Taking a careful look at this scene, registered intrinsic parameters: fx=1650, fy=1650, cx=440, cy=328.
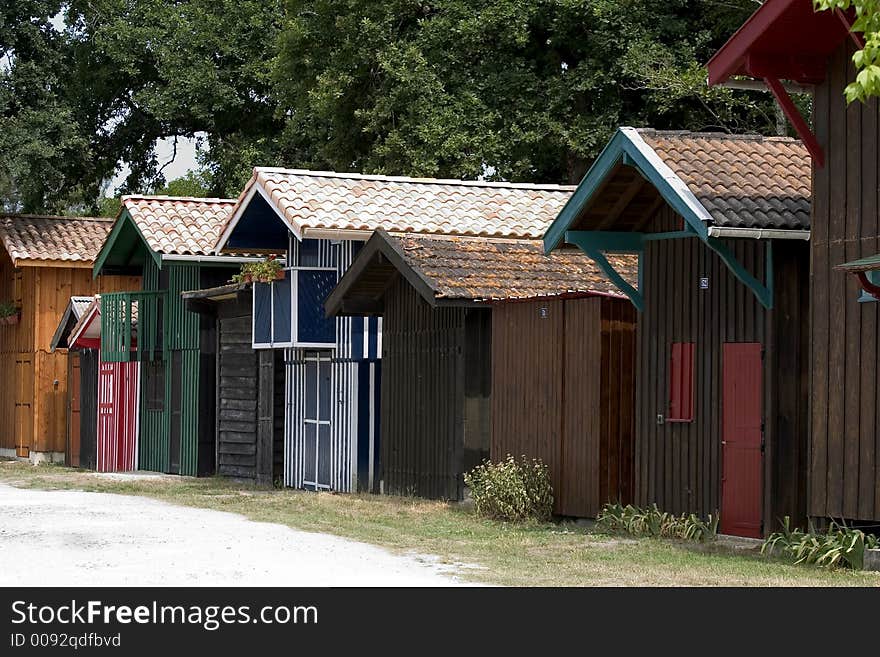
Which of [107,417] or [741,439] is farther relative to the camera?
[107,417]

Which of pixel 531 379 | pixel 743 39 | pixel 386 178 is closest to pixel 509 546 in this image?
pixel 531 379

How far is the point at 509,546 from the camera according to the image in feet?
52.2

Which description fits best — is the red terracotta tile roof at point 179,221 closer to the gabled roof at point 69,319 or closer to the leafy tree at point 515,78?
the gabled roof at point 69,319

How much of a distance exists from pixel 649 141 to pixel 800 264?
2.09m

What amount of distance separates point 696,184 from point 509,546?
13.0 ft

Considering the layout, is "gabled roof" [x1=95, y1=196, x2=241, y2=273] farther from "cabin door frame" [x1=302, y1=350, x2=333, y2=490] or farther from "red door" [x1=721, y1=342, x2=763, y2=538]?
"red door" [x1=721, y1=342, x2=763, y2=538]

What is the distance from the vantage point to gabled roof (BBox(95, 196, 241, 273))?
3012cm

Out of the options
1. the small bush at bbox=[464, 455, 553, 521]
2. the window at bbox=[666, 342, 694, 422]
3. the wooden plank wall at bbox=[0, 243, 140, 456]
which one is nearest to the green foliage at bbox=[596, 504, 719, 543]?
the small bush at bbox=[464, 455, 553, 521]

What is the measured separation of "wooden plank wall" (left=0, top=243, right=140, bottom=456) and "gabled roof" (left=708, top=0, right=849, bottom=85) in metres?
26.0

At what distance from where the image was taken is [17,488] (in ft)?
85.9

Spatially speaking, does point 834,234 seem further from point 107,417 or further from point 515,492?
point 107,417

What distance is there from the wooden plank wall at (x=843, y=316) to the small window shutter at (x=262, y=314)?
42.7ft

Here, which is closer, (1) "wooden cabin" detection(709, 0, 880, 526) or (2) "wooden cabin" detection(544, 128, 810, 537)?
(1) "wooden cabin" detection(709, 0, 880, 526)

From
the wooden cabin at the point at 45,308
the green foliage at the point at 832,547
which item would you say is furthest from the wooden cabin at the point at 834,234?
the wooden cabin at the point at 45,308
